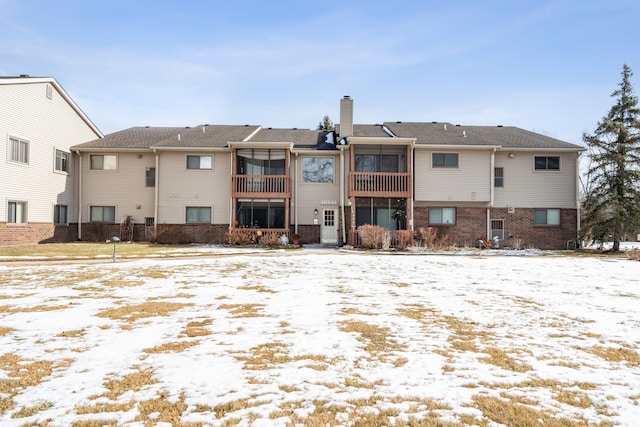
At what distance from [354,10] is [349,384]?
40.2 feet

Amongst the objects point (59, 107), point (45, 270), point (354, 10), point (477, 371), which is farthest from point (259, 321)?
point (59, 107)

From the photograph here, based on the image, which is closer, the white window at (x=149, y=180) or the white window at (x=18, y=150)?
the white window at (x=18, y=150)

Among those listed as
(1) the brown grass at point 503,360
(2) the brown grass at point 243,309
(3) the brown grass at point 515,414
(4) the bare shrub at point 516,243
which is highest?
(4) the bare shrub at point 516,243

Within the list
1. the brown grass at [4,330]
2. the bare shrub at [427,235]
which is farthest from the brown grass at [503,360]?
the bare shrub at [427,235]

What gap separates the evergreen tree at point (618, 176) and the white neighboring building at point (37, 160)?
94.6 ft

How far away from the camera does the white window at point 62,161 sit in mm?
20797

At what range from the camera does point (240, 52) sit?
16562 millimetres

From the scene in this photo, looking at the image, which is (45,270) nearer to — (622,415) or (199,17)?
(199,17)

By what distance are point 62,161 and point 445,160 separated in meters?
22.0

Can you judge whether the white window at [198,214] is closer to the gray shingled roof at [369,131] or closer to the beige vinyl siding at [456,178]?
the gray shingled roof at [369,131]

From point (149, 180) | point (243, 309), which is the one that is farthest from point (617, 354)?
point (149, 180)

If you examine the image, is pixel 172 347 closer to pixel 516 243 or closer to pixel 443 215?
pixel 443 215

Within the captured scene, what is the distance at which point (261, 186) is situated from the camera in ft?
70.9

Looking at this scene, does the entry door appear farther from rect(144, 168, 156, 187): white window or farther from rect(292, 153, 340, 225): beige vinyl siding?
rect(144, 168, 156, 187): white window
